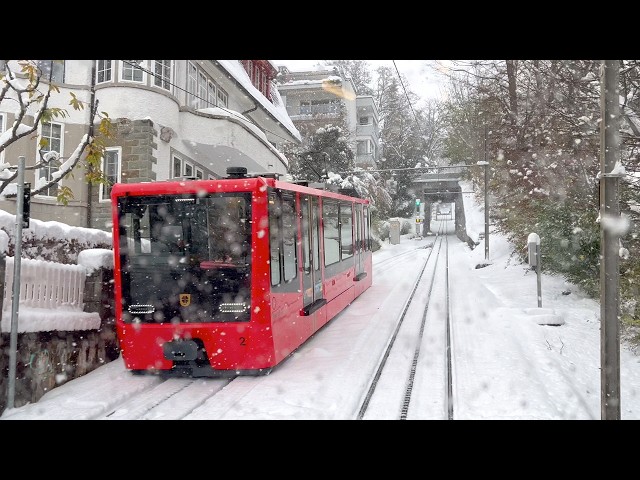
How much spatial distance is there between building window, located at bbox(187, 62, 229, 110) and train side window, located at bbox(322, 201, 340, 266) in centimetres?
614

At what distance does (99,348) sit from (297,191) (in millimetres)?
3867

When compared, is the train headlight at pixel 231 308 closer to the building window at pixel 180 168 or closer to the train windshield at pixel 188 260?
the train windshield at pixel 188 260

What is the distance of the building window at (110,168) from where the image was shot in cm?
1572

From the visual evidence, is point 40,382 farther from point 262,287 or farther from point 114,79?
point 114,79

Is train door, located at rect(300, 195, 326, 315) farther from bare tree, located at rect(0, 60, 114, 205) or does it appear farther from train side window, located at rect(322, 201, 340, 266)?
bare tree, located at rect(0, 60, 114, 205)

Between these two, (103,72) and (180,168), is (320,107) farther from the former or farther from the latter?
(103,72)

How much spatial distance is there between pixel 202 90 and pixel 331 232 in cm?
892

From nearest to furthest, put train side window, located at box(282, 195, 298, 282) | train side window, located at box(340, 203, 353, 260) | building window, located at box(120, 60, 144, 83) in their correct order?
train side window, located at box(282, 195, 298, 282)
train side window, located at box(340, 203, 353, 260)
building window, located at box(120, 60, 144, 83)

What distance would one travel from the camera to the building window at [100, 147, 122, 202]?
15.7 meters

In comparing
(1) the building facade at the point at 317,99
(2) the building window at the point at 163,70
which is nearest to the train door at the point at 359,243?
(2) the building window at the point at 163,70

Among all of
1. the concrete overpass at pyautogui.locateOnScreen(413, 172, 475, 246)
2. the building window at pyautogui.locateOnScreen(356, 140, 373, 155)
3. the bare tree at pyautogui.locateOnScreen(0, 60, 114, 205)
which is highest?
the building window at pyautogui.locateOnScreen(356, 140, 373, 155)

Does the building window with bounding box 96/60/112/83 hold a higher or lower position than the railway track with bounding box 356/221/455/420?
higher

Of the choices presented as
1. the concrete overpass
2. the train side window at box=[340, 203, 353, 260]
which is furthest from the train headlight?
the concrete overpass

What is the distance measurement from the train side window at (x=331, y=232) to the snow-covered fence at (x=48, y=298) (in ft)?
15.2
